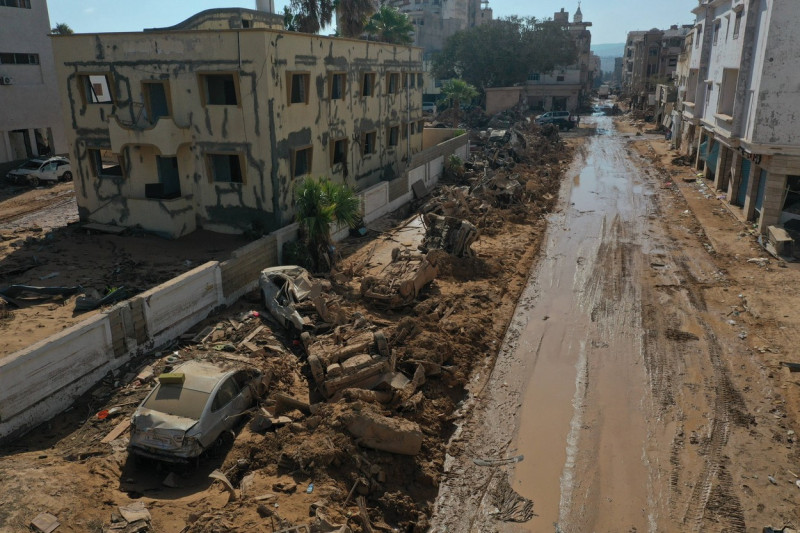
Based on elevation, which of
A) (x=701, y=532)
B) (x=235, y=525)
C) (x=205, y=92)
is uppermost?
(x=205, y=92)

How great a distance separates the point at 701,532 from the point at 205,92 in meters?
19.2

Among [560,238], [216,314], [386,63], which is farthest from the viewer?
[386,63]

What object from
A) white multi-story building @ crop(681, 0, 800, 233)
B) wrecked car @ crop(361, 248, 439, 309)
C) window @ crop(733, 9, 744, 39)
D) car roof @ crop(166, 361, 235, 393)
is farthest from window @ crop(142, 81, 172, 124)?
window @ crop(733, 9, 744, 39)

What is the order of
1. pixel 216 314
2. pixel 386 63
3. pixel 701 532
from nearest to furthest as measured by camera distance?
pixel 701 532, pixel 216 314, pixel 386 63

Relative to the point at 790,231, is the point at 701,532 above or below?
below

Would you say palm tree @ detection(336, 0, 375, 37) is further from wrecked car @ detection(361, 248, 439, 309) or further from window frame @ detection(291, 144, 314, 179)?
wrecked car @ detection(361, 248, 439, 309)

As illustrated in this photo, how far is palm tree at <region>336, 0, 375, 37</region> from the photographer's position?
37844 mm

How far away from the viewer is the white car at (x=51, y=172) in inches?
1257

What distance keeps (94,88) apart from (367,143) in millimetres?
11988

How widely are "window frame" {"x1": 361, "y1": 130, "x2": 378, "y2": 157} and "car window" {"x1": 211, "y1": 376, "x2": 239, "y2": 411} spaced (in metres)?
18.6

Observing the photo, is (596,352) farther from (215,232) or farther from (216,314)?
(215,232)

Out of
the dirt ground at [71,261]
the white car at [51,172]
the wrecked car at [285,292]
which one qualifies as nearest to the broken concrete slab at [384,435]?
the wrecked car at [285,292]

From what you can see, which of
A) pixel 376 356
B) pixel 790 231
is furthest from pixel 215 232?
pixel 790 231

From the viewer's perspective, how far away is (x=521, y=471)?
996 cm
